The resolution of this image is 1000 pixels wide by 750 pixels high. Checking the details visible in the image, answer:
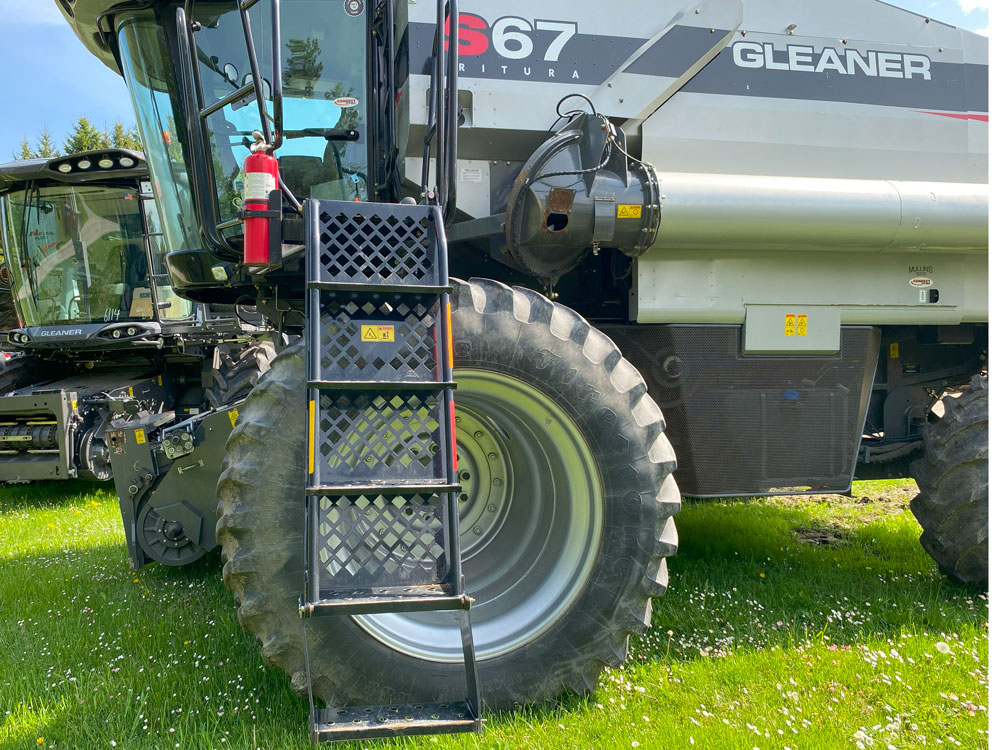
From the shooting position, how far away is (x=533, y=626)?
8.84 feet

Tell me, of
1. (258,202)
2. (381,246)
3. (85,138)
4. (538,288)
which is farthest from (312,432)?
(85,138)

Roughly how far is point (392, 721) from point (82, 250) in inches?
298

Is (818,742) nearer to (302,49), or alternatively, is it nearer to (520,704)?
(520,704)

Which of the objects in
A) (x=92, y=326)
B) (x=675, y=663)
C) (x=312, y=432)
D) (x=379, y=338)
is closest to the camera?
(x=312, y=432)

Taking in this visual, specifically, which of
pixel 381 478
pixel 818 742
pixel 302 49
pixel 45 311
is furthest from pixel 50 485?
pixel 818 742

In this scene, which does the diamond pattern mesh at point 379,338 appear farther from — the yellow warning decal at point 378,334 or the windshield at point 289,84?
the windshield at point 289,84

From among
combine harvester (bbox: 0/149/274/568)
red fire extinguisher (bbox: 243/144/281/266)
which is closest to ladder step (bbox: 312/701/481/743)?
red fire extinguisher (bbox: 243/144/281/266)

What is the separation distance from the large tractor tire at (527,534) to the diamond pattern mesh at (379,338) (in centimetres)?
14

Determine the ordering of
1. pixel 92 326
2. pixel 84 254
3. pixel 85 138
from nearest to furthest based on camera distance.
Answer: pixel 92 326, pixel 84 254, pixel 85 138

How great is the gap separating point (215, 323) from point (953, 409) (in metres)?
6.64

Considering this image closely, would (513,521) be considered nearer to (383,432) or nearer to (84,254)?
(383,432)

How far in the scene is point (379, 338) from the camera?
2.50m

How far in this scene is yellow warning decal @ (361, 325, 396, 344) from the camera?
2492mm

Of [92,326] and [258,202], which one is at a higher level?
[258,202]
